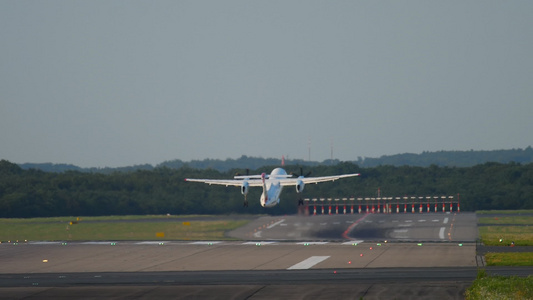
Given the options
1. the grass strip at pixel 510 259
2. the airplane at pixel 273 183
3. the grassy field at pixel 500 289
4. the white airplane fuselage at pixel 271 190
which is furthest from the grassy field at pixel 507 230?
the grassy field at pixel 500 289

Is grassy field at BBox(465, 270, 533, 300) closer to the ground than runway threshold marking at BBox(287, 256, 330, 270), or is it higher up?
higher up

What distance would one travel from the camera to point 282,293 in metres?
37.4

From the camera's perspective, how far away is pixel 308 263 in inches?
1970

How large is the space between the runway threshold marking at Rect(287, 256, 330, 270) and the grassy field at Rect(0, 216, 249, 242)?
22.2 meters

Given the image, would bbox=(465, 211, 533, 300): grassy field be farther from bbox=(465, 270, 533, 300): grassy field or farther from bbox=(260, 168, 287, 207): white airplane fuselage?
bbox=(260, 168, 287, 207): white airplane fuselage

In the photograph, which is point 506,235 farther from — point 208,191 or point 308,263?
point 208,191

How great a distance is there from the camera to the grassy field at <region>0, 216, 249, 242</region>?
7706cm

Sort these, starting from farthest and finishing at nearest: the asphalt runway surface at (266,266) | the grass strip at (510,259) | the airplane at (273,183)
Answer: the airplane at (273,183), the grass strip at (510,259), the asphalt runway surface at (266,266)

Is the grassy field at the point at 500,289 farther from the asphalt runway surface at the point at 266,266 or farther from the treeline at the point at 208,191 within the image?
the treeline at the point at 208,191

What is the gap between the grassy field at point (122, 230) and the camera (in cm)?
7706

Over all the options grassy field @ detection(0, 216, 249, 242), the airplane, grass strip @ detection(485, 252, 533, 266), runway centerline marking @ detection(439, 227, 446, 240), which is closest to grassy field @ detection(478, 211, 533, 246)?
runway centerline marking @ detection(439, 227, 446, 240)

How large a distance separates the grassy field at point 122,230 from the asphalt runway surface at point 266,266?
16.0 ft

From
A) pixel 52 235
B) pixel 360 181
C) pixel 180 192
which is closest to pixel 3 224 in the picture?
pixel 52 235

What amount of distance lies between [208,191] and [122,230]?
4411cm
